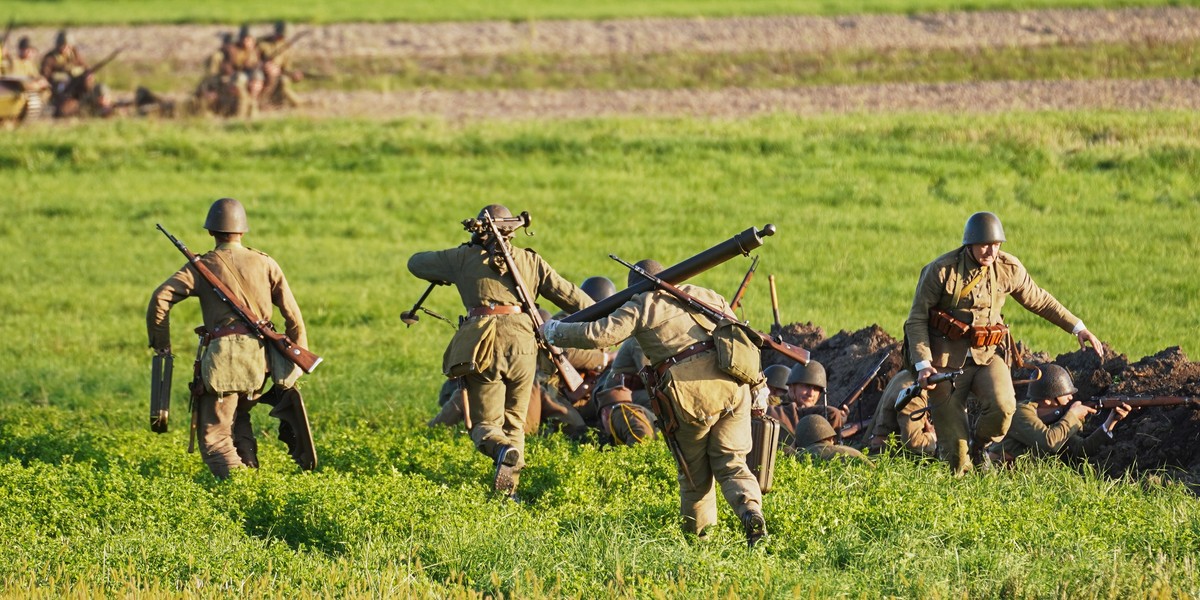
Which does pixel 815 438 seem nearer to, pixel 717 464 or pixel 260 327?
pixel 717 464

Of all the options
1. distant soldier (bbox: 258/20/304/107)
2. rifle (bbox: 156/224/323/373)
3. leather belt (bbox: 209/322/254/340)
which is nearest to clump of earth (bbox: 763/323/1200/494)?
rifle (bbox: 156/224/323/373)

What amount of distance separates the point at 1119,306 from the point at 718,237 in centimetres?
611

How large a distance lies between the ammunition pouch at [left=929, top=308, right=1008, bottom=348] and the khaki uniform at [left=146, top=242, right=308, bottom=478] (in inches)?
183

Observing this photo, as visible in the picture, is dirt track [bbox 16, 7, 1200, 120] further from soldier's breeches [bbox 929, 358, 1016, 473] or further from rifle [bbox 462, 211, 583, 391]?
rifle [bbox 462, 211, 583, 391]

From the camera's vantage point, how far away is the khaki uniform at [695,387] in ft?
33.9

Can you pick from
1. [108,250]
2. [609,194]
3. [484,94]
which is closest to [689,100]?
[484,94]

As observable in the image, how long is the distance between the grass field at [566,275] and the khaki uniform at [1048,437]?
2.50 feet

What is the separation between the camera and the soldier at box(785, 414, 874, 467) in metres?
12.8

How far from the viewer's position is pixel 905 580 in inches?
369

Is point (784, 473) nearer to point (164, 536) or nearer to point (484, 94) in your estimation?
point (164, 536)

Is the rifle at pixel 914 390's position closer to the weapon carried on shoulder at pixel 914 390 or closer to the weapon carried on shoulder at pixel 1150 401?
the weapon carried on shoulder at pixel 914 390

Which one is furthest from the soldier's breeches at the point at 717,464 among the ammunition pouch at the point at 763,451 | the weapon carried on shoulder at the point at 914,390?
the weapon carried on shoulder at the point at 914,390

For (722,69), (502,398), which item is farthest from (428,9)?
(502,398)

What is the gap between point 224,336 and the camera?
40.8 feet
